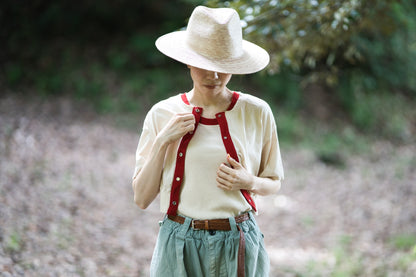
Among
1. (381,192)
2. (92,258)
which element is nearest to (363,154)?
(381,192)

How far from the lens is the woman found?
5.52 ft

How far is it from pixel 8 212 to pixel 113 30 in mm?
9696

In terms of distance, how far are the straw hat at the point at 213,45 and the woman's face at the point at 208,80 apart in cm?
6

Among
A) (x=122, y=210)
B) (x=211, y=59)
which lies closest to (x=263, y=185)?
(x=211, y=59)

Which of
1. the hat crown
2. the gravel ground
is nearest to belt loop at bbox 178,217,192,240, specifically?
the hat crown

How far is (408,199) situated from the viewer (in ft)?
21.3

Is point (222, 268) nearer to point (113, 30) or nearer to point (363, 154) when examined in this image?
point (363, 154)

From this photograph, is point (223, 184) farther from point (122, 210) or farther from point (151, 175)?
point (122, 210)

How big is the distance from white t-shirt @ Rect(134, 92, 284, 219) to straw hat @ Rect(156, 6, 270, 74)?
199 mm

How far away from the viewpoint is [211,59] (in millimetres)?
1671

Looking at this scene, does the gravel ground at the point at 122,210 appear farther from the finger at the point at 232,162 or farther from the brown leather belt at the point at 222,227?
the finger at the point at 232,162

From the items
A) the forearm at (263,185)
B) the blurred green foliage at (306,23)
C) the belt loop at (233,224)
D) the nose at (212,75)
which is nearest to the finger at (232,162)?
the forearm at (263,185)

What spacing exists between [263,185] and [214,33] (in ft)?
2.30

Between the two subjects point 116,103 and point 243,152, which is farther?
point 116,103
